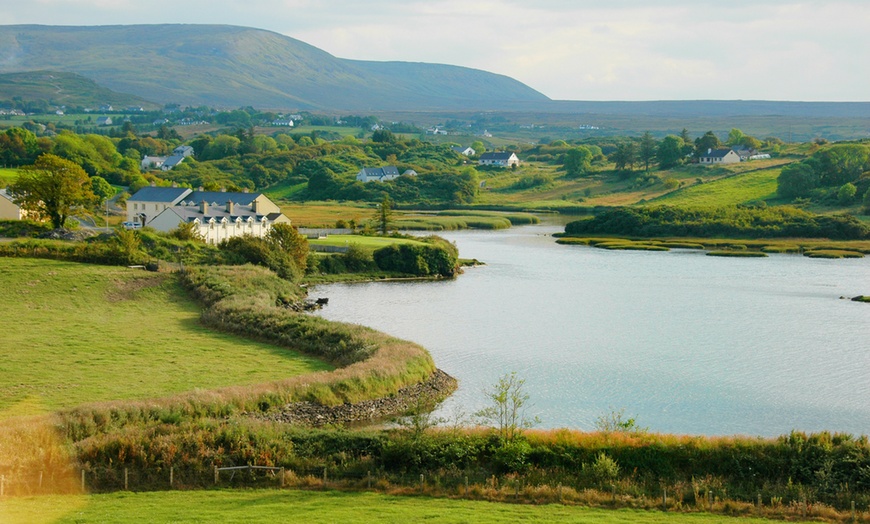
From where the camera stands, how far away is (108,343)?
114 feet

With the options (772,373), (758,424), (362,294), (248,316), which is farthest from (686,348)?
(362,294)

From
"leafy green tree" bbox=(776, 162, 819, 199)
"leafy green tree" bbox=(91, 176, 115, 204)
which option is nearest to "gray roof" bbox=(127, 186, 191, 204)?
"leafy green tree" bbox=(91, 176, 115, 204)

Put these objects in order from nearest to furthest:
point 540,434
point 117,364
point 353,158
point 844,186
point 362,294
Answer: point 540,434
point 117,364
point 362,294
point 844,186
point 353,158

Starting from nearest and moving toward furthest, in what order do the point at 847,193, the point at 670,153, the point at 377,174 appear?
the point at 847,193 → the point at 377,174 → the point at 670,153

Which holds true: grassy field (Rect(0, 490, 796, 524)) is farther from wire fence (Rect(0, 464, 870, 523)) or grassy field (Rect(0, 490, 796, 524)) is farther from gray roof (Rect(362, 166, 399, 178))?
gray roof (Rect(362, 166, 399, 178))

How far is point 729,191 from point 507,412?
92211mm

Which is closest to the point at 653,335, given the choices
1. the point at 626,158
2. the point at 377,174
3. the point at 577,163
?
the point at 377,174

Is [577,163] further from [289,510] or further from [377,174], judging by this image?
[289,510]

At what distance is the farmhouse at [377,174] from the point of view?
13650 centimetres

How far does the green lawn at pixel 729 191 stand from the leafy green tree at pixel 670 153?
52.1ft

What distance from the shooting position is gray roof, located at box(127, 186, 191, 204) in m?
71.8

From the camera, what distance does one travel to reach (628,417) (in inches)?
1155

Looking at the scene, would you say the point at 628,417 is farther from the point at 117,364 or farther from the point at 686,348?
the point at 117,364

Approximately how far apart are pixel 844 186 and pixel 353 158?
75845 mm
